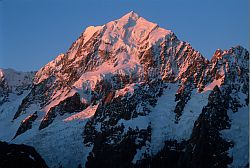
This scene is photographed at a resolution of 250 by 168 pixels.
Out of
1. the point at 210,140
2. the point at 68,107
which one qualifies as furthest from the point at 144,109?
the point at 210,140

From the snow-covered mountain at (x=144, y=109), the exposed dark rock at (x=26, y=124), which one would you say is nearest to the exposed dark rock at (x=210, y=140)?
the snow-covered mountain at (x=144, y=109)

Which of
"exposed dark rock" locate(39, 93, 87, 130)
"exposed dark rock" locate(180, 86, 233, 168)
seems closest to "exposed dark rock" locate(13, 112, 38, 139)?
"exposed dark rock" locate(39, 93, 87, 130)

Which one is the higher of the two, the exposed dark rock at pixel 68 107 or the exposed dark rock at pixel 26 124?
the exposed dark rock at pixel 68 107

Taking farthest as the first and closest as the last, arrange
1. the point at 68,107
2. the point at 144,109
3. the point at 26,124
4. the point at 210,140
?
the point at 26,124 → the point at 68,107 → the point at 144,109 → the point at 210,140

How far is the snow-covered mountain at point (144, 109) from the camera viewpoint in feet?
488

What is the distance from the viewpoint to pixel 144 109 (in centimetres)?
16525

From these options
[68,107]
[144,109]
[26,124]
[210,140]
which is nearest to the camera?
[210,140]

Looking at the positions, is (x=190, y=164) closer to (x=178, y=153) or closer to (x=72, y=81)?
(x=178, y=153)

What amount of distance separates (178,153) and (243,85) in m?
20.1

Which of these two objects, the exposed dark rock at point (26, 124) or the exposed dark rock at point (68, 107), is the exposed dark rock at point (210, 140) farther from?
the exposed dark rock at point (26, 124)

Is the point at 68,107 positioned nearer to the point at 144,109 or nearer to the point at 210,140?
the point at 144,109

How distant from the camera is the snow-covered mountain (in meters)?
149

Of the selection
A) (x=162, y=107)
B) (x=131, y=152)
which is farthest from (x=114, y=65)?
(x=131, y=152)

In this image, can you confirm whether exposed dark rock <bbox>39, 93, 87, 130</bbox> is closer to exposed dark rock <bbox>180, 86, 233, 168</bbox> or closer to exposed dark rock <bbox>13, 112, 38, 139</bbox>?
exposed dark rock <bbox>13, 112, 38, 139</bbox>
